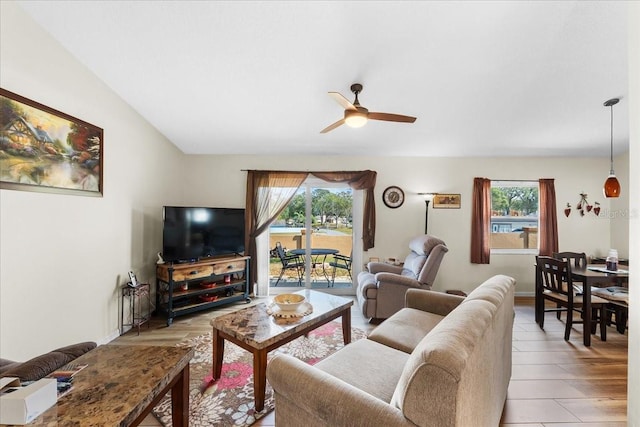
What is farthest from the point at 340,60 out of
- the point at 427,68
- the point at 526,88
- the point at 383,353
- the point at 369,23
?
the point at 383,353

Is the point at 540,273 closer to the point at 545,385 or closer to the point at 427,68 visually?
the point at 545,385

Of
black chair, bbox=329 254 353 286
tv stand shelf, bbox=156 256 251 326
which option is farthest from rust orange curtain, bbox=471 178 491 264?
tv stand shelf, bbox=156 256 251 326

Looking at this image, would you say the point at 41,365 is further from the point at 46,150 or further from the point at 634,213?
the point at 634,213

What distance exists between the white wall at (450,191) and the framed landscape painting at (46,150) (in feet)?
A: 5.94

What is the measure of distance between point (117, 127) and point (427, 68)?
3.19 m

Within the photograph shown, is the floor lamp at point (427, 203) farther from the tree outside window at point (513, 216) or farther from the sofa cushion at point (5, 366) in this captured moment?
the sofa cushion at point (5, 366)

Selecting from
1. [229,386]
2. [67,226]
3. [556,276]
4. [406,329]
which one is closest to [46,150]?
[67,226]

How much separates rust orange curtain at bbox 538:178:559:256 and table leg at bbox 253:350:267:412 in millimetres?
4680

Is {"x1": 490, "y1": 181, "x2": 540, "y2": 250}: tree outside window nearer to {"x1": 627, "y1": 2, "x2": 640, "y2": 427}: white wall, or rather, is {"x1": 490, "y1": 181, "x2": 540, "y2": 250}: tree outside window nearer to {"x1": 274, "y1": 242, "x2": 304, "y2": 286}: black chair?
{"x1": 274, "y1": 242, "x2": 304, "y2": 286}: black chair

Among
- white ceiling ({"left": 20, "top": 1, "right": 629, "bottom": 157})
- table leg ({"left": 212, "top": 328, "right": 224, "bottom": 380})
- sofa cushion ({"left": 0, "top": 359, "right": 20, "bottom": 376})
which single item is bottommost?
table leg ({"left": 212, "top": 328, "right": 224, "bottom": 380})

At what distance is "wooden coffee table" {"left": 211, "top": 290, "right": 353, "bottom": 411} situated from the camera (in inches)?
66.8

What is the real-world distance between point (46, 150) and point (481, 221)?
5.29 metres

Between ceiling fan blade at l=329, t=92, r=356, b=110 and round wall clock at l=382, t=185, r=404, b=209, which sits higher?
ceiling fan blade at l=329, t=92, r=356, b=110

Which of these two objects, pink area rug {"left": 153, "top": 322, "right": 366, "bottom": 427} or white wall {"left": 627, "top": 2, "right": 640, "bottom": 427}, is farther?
pink area rug {"left": 153, "top": 322, "right": 366, "bottom": 427}
